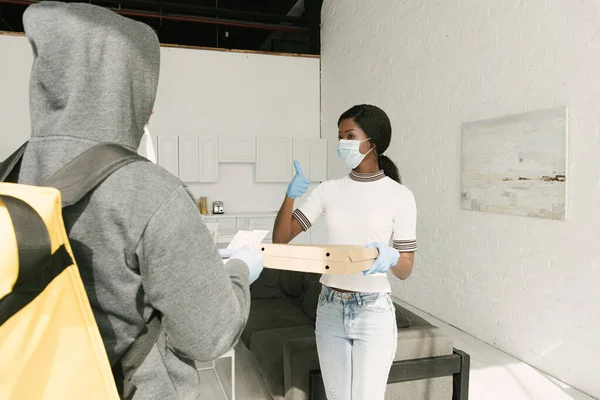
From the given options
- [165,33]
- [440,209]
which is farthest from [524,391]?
[165,33]

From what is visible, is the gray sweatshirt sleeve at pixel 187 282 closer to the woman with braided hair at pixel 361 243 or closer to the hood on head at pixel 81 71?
the hood on head at pixel 81 71

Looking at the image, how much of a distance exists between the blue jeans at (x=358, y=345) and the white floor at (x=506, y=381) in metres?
1.62

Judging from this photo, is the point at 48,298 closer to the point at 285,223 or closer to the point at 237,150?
the point at 285,223

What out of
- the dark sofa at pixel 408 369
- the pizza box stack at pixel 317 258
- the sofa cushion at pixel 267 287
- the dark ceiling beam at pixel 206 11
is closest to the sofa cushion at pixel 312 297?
the sofa cushion at pixel 267 287

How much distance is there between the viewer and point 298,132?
23.4 ft

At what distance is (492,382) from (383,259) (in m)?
2.11

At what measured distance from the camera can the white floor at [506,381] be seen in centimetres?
280

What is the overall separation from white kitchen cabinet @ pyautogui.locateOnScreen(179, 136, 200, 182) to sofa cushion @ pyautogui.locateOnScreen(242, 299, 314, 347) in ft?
9.93

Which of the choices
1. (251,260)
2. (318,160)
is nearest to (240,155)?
(318,160)

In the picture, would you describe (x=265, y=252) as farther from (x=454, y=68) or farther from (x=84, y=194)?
(x=454, y=68)

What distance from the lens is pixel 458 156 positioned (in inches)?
158

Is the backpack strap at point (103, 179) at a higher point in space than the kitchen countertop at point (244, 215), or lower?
higher

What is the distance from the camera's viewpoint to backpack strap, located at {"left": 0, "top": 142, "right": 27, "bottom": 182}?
0.75 metres

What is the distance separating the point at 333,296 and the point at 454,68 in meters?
3.10
